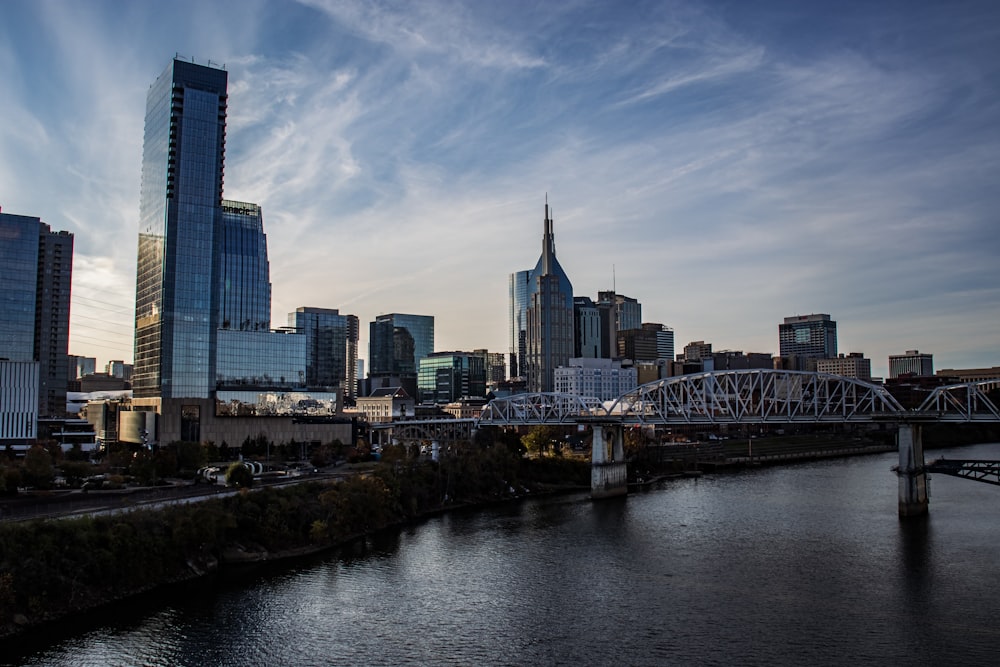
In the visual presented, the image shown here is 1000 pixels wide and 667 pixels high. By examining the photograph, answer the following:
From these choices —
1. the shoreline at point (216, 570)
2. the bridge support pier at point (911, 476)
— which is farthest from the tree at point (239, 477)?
the bridge support pier at point (911, 476)

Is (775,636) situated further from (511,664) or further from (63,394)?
(63,394)

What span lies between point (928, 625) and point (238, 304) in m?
108

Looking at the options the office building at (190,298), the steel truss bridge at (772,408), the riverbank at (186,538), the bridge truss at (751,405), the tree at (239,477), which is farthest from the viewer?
the office building at (190,298)

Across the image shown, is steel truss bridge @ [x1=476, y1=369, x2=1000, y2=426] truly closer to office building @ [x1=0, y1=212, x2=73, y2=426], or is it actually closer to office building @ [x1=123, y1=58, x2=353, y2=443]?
office building @ [x1=123, y1=58, x2=353, y2=443]

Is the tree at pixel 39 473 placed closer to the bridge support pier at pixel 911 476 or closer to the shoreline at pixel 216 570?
the shoreline at pixel 216 570

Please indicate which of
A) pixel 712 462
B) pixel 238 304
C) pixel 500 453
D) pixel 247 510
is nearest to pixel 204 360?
pixel 238 304

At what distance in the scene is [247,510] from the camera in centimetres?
5597

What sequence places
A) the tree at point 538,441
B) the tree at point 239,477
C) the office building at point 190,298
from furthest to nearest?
the tree at point 538,441 < the office building at point 190,298 < the tree at point 239,477

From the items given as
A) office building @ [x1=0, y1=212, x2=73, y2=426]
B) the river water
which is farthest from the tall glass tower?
the river water

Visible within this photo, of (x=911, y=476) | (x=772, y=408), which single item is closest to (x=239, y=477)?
(x=911, y=476)

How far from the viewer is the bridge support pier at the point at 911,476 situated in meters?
68.9

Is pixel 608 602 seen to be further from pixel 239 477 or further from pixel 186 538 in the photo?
pixel 239 477

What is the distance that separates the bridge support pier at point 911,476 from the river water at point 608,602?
1639mm

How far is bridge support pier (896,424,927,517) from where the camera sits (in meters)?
68.9
